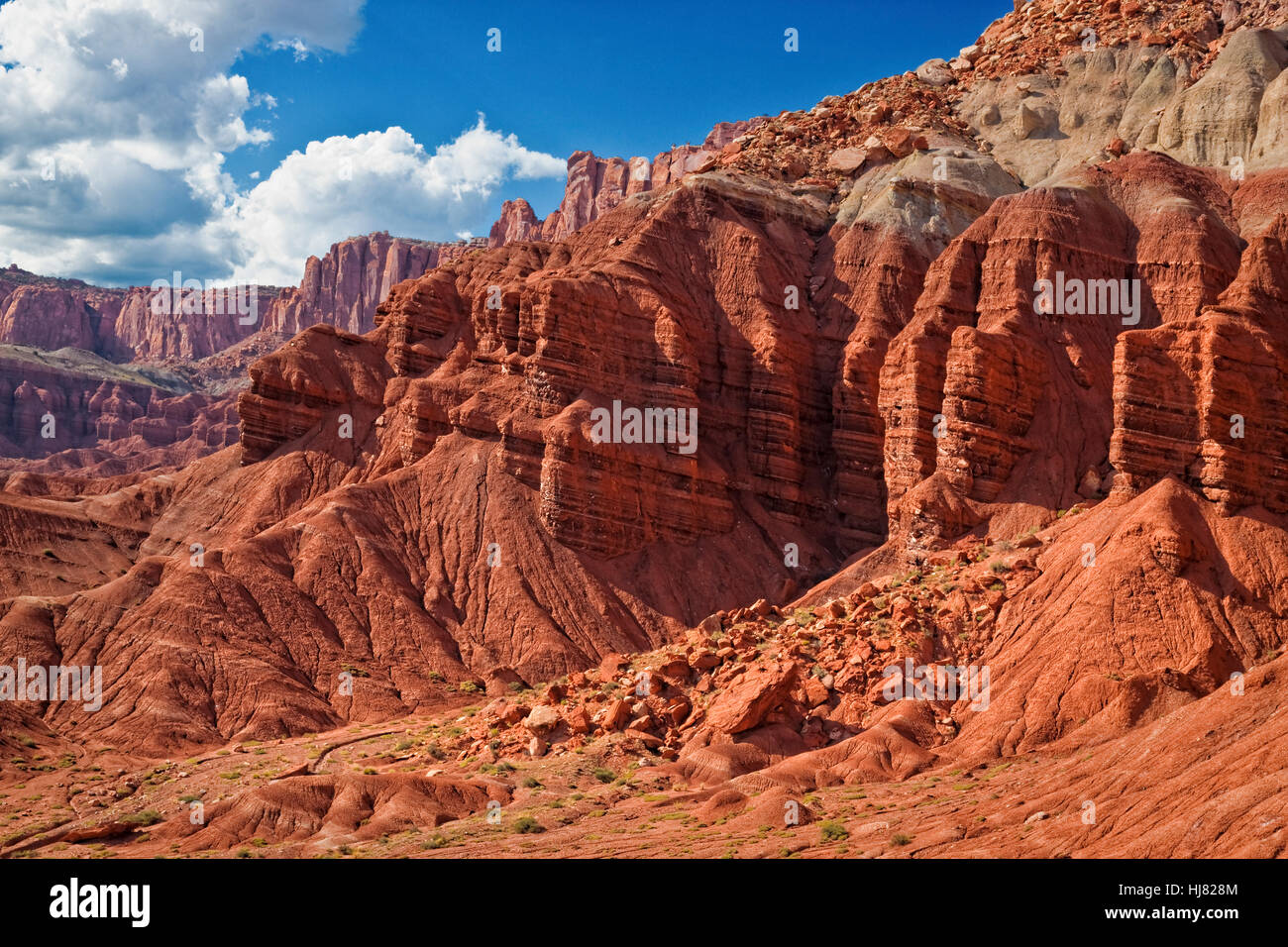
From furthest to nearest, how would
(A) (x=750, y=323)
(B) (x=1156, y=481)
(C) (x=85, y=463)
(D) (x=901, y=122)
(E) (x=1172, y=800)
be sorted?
1. (C) (x=85, y=463)
2. (D) (x=901, y=122)
3. (A) (x=750, y=323)
4. (B) (x=1156, y=481)
5. (E) (x=1172, y=800)

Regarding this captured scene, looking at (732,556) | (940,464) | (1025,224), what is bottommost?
(732,556)

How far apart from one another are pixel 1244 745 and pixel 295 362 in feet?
273

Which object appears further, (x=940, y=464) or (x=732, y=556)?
(x=732, y=556)

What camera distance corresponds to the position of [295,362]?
329 ft

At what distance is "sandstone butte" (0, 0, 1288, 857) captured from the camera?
4491 cm

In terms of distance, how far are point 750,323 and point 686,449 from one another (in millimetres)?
13807

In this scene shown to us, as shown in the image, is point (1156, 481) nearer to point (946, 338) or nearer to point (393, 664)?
point (946, 338)

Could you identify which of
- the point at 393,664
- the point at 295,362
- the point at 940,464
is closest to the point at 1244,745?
the point at 940,464

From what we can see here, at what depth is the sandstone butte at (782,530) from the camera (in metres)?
Answer: 44.9

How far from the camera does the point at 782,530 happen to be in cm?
8731

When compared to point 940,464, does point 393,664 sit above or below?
below

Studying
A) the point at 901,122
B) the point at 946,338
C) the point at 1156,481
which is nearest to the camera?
the point at 1156,481

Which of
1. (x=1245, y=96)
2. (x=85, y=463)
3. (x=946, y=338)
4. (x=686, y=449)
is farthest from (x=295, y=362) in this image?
(x=85, y=463)

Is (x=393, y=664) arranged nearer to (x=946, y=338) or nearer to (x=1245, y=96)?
(x=946, y=338)
